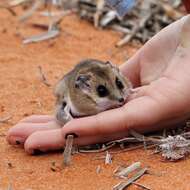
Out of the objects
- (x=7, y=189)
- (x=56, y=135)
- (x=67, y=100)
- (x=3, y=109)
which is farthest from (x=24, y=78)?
(x=7, y=189)

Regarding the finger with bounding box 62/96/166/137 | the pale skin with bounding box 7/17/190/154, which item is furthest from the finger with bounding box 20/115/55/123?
the finger with bounding box 62/96/166/137

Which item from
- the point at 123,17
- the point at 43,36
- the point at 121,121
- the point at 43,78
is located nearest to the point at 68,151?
the point at 121,121

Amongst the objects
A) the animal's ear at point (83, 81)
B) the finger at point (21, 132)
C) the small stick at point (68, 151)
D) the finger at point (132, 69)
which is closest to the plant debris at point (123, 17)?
the finger at point (132, 69)

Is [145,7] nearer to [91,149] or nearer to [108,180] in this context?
[91,149]

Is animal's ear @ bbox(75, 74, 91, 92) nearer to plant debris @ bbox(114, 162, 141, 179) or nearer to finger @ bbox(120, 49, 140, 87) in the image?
finger @ bbox(120, 49, 140, 87)

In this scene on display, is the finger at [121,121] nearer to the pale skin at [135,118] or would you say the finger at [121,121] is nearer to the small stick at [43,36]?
the pale skin at [135,118]

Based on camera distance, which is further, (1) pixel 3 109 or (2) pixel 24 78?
(2) pixel 24 78

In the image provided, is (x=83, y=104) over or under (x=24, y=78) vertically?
over
